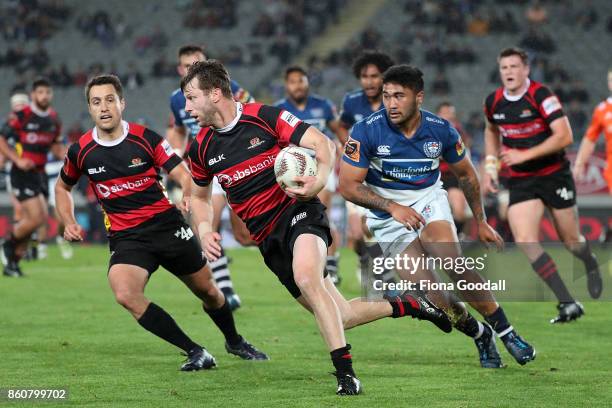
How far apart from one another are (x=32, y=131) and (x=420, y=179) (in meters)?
9.72

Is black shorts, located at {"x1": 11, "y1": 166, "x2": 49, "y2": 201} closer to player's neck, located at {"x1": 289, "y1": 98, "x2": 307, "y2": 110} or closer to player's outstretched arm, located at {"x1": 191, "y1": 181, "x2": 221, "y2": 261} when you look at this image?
player's neck, located at {"x1": 289, "y1": 98, "x2": 307, "y2": 110}

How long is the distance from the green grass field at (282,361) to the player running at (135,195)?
0.62 m

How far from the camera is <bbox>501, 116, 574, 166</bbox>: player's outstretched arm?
10000mm

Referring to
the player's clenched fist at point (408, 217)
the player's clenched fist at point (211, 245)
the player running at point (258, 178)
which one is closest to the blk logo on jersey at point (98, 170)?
the player running at point (258, 178)

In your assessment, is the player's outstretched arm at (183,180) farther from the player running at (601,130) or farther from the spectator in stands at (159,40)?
the spectator in stands at (159,40)

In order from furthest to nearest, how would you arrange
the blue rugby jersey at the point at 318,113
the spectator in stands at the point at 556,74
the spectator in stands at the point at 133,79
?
the spectator in stands at the point at 133,79 → the spectator in stands at the point at 556,74 → the blue rugby jersey at the point at 318,113

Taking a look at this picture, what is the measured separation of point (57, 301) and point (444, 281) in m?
5.91

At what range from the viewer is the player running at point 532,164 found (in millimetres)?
10180

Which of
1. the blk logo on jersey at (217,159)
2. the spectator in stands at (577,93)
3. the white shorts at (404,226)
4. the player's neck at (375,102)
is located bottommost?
the white shorts at (404,226)

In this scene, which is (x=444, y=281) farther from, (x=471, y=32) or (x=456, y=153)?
(x=471, y=32)

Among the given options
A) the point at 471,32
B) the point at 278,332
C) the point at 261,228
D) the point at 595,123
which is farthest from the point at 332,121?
the point at 471,32

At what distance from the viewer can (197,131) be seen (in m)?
11.8

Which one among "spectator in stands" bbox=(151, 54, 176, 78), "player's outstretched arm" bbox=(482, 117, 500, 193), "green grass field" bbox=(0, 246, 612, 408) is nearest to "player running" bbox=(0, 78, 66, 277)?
"green grass field" bbox=(0, 246, 612, 408)

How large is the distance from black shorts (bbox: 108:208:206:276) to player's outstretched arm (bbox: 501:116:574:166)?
3.47 metres
